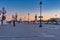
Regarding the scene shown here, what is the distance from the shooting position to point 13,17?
140500mm
